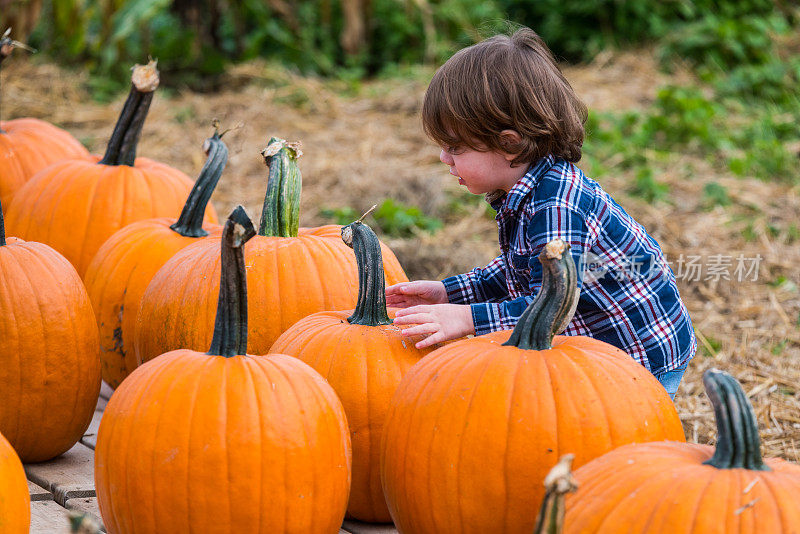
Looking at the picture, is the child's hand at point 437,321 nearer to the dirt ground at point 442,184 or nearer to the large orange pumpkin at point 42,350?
the large orange pumpkin at point 42,350

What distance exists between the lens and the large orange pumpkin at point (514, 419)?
72.2 inches

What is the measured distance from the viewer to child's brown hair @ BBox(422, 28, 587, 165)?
2.49 m

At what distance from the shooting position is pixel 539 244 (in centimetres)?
240

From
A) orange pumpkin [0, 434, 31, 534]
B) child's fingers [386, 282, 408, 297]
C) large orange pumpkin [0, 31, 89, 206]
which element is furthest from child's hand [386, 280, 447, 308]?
large orange pumpkin [0, 31, 89, 206]

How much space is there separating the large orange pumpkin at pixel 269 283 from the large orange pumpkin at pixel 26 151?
1.37m

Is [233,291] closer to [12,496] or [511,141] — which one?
[12,496]

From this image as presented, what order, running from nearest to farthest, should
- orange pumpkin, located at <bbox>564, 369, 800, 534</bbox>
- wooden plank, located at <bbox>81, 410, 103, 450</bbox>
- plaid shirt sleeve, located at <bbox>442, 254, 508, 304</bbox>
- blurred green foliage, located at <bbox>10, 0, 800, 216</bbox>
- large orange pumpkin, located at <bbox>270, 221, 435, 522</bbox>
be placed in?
1. orange pumpkin, located at <bbox>564, 369, 800, 534</bbox>
2. large orange pumpkin, located at <bbox>270, 221, 435, 522</bbox>
3. wooden plank, located at <bbox>81, 410, 103, 450</bbox>
4. plaid shirt sleeve, located at <bbox>442, 254, 508, 304</bbox>
5. blurred green foliage, located at <bbox>10, 0, 800, 216</bbox>

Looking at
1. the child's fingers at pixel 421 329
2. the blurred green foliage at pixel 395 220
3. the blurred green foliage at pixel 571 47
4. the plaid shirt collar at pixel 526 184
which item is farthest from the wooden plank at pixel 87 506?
the blurred green foliage at pixel 571 47

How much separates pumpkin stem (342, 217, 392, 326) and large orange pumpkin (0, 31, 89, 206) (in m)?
1.95

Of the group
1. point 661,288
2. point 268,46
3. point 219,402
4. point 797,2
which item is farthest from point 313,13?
point 219,402

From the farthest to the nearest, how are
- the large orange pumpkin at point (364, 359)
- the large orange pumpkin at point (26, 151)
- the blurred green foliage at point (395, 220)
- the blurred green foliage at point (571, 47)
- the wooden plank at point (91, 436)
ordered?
the blurred green foliage at point (571, 47) < the blurred green foliage at point (395, 220) < the large orange pumpkin at point (26, 151) < the wooden plank at point (91, 436) < the large orange pumpkin at point (364, 359)

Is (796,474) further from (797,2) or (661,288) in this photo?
(797,2)

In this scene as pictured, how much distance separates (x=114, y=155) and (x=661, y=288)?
203 centimetres

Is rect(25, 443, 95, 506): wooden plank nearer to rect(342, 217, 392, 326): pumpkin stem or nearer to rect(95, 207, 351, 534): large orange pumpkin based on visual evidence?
rect(95, 207, 351, 534): large orange pumpkin
